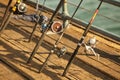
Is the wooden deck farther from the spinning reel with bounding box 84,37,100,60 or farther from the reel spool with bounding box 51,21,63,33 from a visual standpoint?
the reel spool with bounding box 51,21,63,33

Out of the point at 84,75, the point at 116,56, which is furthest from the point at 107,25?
the point at 84,75

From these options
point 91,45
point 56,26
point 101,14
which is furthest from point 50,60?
point 101,14

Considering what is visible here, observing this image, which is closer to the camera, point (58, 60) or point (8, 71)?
point (8, 71)

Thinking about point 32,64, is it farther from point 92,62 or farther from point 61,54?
point 92,62

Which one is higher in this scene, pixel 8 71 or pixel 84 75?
pixel 84 75

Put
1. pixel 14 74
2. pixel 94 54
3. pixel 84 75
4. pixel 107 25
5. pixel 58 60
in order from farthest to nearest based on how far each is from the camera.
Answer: pixel 107 25 → pixel 94 54 → pixel 58 60 → pixel 84 75 → pixel 14 74

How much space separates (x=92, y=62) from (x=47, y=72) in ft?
3.46

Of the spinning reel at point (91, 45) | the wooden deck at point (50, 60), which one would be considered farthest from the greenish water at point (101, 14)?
the spinning reel at point (91, 45)

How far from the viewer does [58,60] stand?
5289mm

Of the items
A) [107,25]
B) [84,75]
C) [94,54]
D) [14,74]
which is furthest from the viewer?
[107,25]

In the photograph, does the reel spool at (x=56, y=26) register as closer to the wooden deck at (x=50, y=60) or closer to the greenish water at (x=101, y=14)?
the wooden deck at (x=50, y=60)

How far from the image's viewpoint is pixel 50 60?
5.22 m

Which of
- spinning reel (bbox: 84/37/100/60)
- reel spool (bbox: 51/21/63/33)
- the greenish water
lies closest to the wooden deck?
spinning reel (bbox: 84/37/100/60)

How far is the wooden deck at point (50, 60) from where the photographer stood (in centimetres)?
473
